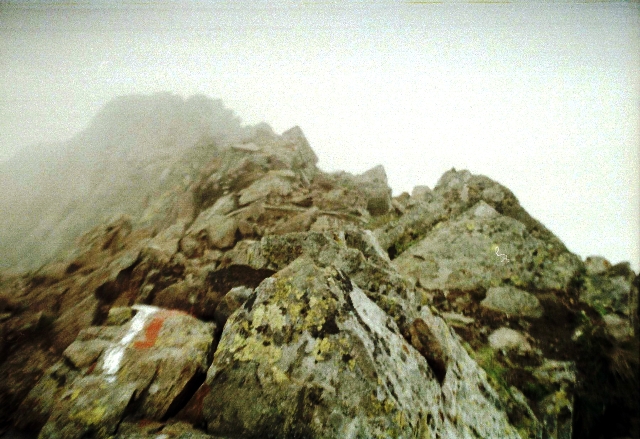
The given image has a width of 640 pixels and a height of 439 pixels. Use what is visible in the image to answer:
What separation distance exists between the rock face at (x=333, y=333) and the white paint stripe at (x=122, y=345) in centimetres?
7

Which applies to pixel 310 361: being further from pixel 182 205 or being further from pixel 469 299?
pixel 182 205

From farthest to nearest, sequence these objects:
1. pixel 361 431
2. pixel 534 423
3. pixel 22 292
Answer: pixel 22 292
pixel 534 423
pixel 361 431

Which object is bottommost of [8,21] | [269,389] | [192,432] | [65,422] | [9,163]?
[9,163]

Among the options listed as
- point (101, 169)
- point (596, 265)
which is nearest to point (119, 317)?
point (596, 265)

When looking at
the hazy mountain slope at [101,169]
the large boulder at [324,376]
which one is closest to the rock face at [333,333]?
the large boulder at [324,376]

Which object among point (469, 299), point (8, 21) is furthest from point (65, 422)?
point (8, 21)

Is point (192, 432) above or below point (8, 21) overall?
below

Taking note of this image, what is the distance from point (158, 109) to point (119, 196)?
42.0 m

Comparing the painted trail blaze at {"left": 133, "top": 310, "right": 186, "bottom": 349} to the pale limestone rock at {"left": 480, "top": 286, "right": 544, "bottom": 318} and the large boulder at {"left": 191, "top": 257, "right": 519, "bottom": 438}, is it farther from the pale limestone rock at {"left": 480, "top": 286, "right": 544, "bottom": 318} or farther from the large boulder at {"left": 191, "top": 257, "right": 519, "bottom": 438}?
the pale limestone rock at {"left": 480, "top": 286, "right": 544, "bottom": 318}

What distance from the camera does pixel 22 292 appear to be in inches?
675

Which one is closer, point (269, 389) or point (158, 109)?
point (269, 389)

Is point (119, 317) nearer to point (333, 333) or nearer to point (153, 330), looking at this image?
point (153, 330)

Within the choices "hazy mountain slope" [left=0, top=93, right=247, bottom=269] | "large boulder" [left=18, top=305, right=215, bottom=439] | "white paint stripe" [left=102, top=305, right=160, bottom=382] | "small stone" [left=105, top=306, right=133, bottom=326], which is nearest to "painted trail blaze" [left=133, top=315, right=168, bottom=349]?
"large boulder" [left=18, top=305, right=215, bottom=439]

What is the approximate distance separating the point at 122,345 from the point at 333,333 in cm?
624
